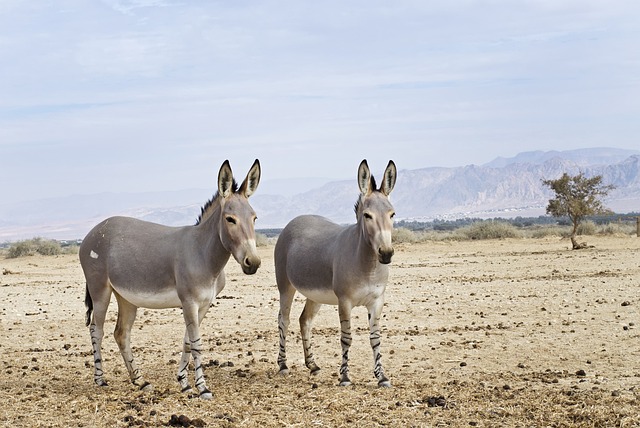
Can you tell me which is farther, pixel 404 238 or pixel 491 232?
pixel 404 238

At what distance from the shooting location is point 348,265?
35.4ft

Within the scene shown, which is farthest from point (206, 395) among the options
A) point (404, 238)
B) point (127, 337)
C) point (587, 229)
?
point (587, 229)

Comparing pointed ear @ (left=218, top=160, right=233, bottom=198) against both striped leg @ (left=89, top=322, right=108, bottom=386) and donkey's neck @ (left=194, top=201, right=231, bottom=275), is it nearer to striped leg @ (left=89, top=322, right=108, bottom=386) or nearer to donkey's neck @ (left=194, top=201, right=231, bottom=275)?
donkey's neck @ (left=194, top=201, right=231, bottom=275)

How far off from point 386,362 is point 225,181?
424 centimetres

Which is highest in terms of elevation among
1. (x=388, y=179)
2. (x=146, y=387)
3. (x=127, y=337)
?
(x=388, y=179)

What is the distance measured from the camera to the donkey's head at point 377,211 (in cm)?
1015

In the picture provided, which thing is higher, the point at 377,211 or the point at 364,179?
the point at 364,179

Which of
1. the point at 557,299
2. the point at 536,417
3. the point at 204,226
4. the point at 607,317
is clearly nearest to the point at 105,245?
the point at 204,226

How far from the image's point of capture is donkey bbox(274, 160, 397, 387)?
1041cm

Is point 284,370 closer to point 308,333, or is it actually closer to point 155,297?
point 308,333

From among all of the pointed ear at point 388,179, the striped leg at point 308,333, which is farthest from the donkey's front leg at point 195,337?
the pointed ear at point 388,179

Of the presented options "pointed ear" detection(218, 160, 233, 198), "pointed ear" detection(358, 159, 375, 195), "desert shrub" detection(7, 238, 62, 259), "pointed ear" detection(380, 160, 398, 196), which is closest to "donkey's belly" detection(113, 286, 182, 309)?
"pointed ear" detection(218, 160, 233, 198)

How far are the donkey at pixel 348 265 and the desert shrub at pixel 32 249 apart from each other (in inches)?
1640

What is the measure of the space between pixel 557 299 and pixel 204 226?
11.8 meters
